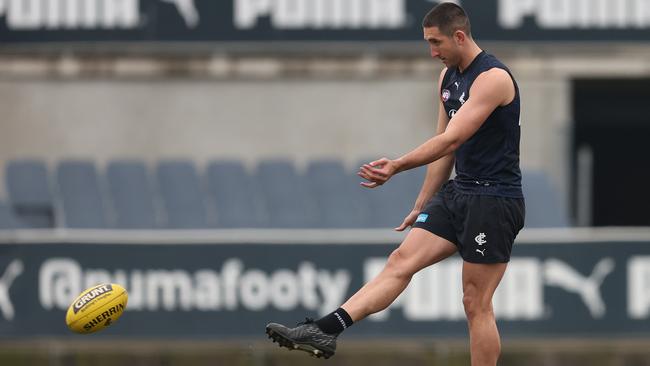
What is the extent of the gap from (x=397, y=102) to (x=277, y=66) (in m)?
1.47

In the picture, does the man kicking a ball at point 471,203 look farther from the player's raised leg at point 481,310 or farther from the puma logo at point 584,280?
the puma logo at point 584,280

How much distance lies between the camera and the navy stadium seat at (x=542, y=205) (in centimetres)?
1564

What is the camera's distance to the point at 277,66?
17703mm

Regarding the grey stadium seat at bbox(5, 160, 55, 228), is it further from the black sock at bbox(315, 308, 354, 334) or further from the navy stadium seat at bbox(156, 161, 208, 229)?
the black sock at bbox(315, 308, 354, 334)

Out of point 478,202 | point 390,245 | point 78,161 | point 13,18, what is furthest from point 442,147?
point 13,18

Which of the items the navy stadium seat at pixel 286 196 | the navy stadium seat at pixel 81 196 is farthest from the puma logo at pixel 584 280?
the navy stadium seat at pixel 81 196

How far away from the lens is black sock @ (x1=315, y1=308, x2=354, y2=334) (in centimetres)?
838

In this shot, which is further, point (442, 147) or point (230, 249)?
point (230, 249)

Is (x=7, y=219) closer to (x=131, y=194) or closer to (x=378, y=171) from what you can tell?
(x=131, y=194)

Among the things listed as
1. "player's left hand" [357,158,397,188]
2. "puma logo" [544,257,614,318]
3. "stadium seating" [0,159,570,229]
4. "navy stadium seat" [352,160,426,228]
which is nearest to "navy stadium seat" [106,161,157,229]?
"stadium seating" [0,159,570,229]

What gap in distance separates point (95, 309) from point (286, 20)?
858 centimetres

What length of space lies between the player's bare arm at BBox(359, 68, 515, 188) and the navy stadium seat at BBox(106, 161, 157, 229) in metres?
7.65

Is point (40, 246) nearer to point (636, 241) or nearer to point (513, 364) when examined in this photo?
point (513, 364)

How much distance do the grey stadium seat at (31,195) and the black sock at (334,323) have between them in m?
7.97
